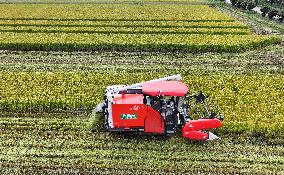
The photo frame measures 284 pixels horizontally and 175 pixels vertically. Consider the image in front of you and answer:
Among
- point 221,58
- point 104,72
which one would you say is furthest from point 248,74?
point 104,72

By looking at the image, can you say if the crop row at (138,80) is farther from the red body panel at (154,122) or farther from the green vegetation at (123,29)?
the green vegetation at (123,29)

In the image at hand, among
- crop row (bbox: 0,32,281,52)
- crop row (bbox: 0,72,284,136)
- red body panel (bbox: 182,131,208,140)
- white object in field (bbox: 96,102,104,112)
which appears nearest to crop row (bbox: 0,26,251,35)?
crop row (bbox: 0,32,281,52)

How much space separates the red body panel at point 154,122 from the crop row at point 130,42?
10.9m

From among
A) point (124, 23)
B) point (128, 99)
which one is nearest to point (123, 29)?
point (124, 23)

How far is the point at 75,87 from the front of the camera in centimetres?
1784

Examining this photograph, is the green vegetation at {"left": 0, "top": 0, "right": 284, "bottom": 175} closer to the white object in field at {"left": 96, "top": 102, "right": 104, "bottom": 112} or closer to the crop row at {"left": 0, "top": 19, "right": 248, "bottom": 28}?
the crop row at {"left": 0, "top": 19, "right": 248, "bottom": 28}

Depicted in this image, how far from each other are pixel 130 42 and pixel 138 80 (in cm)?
600

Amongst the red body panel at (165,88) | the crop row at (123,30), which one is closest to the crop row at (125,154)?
the red body panel at (165,88)

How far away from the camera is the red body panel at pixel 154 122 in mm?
13805

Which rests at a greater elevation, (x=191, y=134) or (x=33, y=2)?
(x=33, y=2)

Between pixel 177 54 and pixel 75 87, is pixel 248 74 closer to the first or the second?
pixel 177 54

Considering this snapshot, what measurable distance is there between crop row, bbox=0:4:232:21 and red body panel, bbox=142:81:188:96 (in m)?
18.8

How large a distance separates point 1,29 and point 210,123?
18945 mm

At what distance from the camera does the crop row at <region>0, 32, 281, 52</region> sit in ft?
79.8
